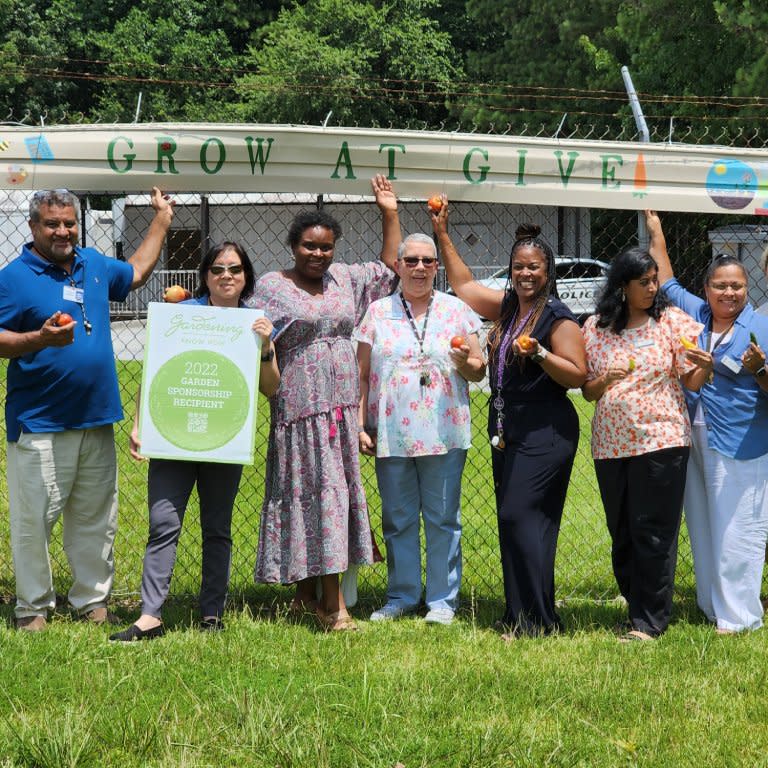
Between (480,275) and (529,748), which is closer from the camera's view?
(529,748)

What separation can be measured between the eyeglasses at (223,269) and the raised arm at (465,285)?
1.06 meters

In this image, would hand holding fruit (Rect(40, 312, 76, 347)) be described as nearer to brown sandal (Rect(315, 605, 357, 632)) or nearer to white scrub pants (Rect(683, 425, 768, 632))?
brown sandal (Rect(315, 605, 357, 632))

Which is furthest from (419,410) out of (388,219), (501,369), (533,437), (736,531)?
(736,531)

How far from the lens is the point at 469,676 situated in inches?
179

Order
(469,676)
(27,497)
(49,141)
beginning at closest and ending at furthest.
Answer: (469,676)
(27,497)
(49,141)

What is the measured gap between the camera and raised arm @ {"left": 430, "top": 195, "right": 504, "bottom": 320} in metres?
5.55

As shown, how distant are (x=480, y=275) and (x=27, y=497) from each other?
14.1 meters

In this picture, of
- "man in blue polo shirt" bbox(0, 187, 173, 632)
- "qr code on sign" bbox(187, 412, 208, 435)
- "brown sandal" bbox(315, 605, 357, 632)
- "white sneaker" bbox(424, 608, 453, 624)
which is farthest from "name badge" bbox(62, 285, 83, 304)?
"white sneaker" bbox(424, 608, 453, 624)

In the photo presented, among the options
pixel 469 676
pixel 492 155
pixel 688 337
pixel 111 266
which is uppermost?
pixel 492 155

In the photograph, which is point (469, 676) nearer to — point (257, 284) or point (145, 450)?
point (145, 450)

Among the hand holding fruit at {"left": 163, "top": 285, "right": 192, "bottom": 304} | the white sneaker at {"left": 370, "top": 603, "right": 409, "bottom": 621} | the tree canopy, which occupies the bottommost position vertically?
the white sneaker at {"left": 370, "top": 603, "right": 409, "bottom": 621}

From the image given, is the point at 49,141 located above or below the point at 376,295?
above

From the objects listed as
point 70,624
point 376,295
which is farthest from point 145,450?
point 376,295

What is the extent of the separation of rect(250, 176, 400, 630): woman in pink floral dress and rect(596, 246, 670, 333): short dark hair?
126 cm
